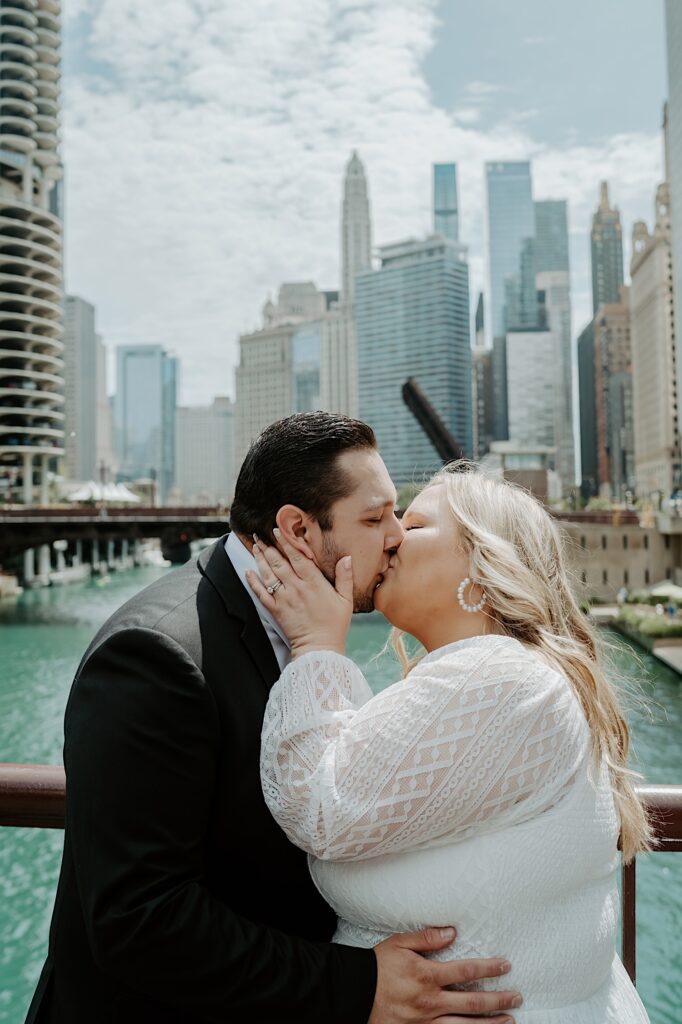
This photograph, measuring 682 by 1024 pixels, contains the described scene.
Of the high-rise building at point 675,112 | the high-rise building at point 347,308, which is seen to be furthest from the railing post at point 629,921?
the high-rise building at point 347,308

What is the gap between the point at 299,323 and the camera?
146 m

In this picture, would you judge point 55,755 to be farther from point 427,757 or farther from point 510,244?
point 510,244

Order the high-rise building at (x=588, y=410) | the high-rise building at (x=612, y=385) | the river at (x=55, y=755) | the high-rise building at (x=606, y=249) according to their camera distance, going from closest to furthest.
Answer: the river at (x=55, y=755), the high-rise building at (x=612, y=385), the high-rise building at (x=588, y=410), the high-rise building at (x=606, y=249)

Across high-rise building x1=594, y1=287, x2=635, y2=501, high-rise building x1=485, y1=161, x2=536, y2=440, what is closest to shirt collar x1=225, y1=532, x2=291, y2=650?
high-rise building x1=594, y1=287, x2=635, y2=501

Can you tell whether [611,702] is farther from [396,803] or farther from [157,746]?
[157,746]

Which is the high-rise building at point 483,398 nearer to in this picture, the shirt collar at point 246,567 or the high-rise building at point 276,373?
the high-rise building at point 276,373

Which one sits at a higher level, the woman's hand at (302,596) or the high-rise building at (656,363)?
the high-rise building at (656,363)

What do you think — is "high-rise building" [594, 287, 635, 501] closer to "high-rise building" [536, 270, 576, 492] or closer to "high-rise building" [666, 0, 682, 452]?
"high-rise building" [536, 270, 576, 492]

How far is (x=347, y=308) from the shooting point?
5733 inches

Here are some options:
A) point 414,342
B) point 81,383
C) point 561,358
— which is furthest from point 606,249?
point 81,383

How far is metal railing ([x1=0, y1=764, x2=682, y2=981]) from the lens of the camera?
1850 millimetres

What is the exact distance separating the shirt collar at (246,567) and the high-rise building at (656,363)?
8958 cm

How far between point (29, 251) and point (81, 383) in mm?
124415

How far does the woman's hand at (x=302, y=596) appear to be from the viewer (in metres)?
1.63
